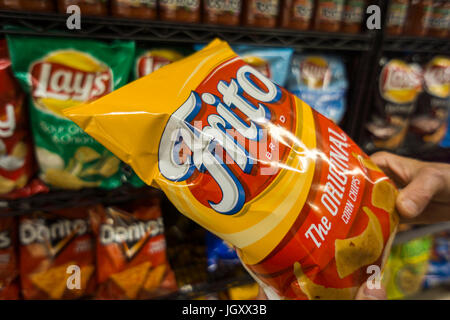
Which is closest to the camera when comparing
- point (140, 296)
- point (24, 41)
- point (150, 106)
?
point (150, 106)

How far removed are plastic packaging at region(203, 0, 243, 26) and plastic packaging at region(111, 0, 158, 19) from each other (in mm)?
130

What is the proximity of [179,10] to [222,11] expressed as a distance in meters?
0.11

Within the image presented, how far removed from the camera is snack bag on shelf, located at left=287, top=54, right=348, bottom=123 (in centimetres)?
93

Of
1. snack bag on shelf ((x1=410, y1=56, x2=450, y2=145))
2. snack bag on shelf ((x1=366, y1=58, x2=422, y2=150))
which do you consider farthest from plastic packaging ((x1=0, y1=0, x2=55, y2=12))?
snack bag on shelf ((x1=410, y1=56, x2=450, y2=145))

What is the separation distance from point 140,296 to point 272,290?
46 centimetres

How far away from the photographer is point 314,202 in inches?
21.6

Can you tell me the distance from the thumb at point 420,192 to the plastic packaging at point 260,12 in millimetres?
532

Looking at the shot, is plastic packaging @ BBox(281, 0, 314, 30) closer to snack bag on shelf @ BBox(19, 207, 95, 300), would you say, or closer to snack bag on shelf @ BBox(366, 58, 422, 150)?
snack bag on shelf @ BBox(366, 58, 422, 150)

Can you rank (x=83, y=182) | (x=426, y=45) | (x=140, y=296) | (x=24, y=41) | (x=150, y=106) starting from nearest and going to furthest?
1. (x=150, y=106)
2. (x=24, y=41)
3. (x=83, y=182)
4. (x=140, y=296)
5. (x=426, y=45)

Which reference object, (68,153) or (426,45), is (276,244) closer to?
(68,153)

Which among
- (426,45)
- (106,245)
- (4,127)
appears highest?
(426,45)

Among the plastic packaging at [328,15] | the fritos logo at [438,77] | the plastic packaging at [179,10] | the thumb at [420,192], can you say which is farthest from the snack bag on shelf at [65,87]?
the fritos logo at [438,77]

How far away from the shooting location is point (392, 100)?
1040 millimetres
